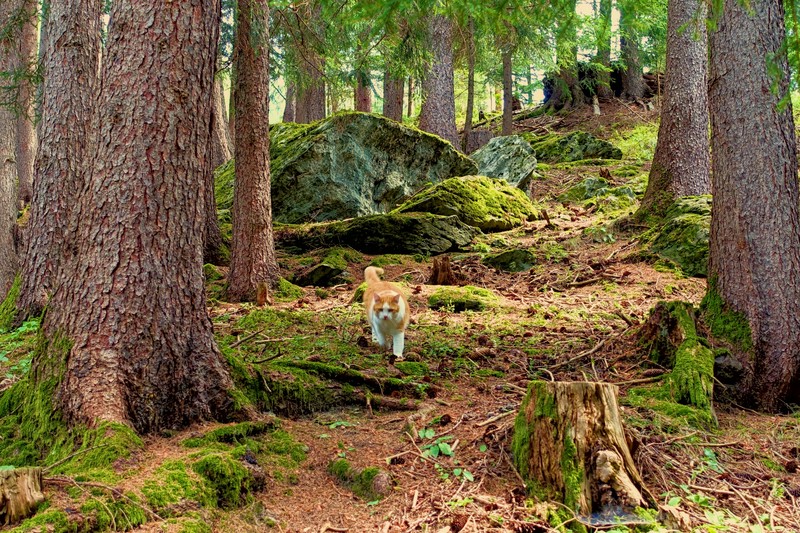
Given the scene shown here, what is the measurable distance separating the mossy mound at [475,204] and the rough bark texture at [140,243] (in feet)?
26.5

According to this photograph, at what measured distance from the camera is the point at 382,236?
10.9 metres

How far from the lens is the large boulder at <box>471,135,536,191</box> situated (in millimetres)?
14922

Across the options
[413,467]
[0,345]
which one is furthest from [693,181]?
[0,345]

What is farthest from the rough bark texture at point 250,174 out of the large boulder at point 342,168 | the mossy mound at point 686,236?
the mossy mound at point 686,236

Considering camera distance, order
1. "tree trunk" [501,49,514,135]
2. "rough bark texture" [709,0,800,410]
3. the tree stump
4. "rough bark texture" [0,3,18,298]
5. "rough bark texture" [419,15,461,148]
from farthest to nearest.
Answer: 1. "tree trunk" [501,49,514,135]
2. "rough bark texture" [419,15,461,148]
3. "rough bark texture" [0,3,18,298]
4. "rough bark texture" [709,0,800,410]
5. the tree stump

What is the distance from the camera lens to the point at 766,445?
161 inches

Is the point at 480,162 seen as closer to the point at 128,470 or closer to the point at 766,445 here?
the point at 766,445

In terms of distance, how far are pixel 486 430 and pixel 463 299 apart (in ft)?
13.8

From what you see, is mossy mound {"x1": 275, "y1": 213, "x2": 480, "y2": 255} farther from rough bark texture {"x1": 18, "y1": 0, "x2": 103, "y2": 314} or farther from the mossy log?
the mossy log

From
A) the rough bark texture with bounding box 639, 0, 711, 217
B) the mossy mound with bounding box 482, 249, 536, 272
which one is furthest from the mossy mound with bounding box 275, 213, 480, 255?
the rough bark texture with bounding box 639, 0, 711, 217

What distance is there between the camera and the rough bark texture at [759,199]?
196 inches

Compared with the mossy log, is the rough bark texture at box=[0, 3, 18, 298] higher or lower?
higher

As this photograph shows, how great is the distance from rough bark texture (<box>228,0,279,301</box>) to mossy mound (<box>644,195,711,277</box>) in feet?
20.3

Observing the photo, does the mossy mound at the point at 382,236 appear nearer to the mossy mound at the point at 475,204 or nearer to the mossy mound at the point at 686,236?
the mossy mound at the point at 475,204
